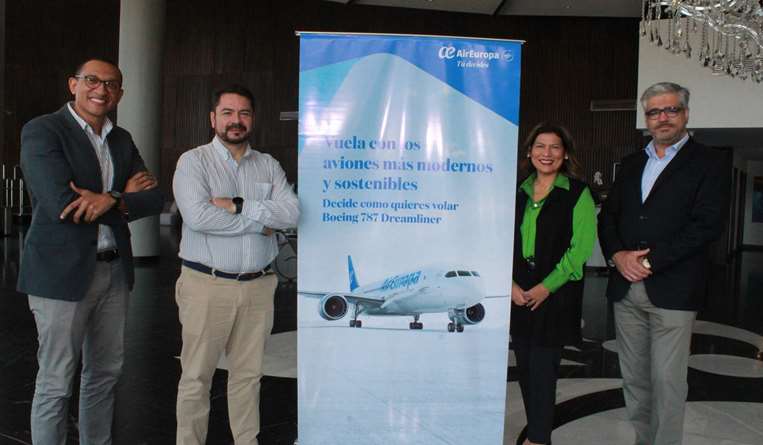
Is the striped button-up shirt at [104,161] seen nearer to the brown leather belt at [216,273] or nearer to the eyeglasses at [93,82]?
the eyeglasses at [93,82]

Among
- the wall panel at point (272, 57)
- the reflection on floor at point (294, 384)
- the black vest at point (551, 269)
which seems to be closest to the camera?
the black vest at point (551, 269)

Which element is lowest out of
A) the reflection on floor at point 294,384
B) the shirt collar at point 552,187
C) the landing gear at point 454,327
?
the reflection on floor at point 294,384

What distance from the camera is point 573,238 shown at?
283 centimetres

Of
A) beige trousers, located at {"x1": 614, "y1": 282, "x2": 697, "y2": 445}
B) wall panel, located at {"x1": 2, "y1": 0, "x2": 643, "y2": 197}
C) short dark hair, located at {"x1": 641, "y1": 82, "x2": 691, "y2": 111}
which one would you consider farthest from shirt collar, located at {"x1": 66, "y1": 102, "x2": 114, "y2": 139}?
wall panel, located at {"x1": 2, "y1": 0, "x2": 643, "y2": 197}

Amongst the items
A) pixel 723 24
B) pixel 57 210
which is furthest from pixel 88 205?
pixel 723 24

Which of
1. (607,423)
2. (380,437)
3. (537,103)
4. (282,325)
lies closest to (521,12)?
(537,103)

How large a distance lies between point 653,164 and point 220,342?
6.80 feet

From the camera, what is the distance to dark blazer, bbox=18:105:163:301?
243cm

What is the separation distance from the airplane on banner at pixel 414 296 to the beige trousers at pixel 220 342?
27 cm

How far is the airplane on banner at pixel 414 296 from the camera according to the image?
2.64 metres

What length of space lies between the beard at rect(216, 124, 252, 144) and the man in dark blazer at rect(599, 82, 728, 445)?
1.71 meters

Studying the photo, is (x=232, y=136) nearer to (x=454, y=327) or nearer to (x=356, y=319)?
(x=356, y=319)

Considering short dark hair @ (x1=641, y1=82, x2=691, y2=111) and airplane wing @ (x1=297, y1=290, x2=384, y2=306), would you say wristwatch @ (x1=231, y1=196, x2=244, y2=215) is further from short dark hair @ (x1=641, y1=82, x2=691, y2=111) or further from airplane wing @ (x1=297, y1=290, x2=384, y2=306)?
short dark hair @ (x1=641, y1=82, x2=691, y2=111)

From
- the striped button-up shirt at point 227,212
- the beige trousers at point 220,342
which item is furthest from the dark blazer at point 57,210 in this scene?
the beige trousers at point 220,342
